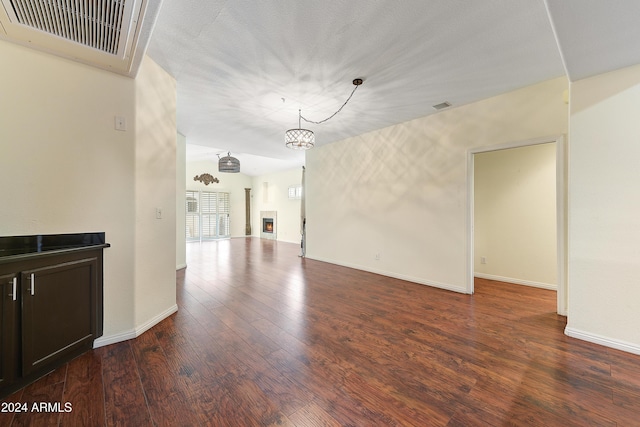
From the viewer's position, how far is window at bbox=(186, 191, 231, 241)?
9867 mm

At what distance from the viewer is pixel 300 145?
3.27 metres

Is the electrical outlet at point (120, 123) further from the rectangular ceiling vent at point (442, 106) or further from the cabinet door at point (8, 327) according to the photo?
the rectangular ceiling vent at point (442, 106)

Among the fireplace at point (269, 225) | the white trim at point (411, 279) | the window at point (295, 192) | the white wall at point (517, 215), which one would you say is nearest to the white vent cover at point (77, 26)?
the white trim at point (411, 279)

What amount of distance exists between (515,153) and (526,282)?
2.08 m

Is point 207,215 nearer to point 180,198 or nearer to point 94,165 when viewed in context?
point 180,198

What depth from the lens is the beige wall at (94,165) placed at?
5.80 feet

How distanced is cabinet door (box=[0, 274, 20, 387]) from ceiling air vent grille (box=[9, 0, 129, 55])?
5.21 ft

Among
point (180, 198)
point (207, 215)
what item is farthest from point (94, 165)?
point (207, 215)

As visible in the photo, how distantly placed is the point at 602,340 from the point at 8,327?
173 inches

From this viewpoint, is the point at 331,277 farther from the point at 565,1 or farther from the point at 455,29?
the point at 565,1

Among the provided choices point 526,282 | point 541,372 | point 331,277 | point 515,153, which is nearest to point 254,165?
point 331,277

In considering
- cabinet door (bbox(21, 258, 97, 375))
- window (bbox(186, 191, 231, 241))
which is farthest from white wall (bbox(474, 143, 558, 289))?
window (bbox(186, 191, 231, 241))

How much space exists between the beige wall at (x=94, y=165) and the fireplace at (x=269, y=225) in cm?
767

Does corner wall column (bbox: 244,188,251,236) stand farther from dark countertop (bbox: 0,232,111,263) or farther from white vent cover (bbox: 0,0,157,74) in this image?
white vent cover (bbox: 0,0,157,74)
